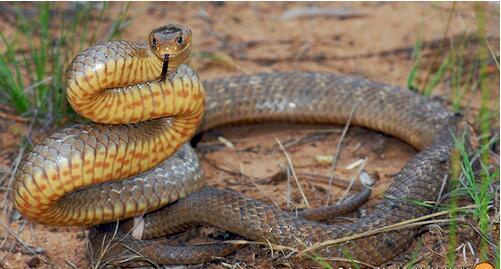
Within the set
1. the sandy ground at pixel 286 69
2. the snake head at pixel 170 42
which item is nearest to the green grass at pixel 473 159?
the sandy ground at pixel 286 69

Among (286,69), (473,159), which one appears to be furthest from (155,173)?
(286,69)

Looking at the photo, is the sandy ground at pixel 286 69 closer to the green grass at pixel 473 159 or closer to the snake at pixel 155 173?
the green grass at pixel 473 159

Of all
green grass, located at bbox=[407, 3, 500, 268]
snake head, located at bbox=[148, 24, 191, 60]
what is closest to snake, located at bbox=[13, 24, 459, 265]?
snake head, located at bbox=[148, 24, 191, 60]

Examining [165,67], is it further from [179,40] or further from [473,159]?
[473,159]

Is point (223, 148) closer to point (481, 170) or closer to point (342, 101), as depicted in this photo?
point (342, 101)

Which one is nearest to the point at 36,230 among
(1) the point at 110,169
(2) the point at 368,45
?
(1) the point at 110,169
